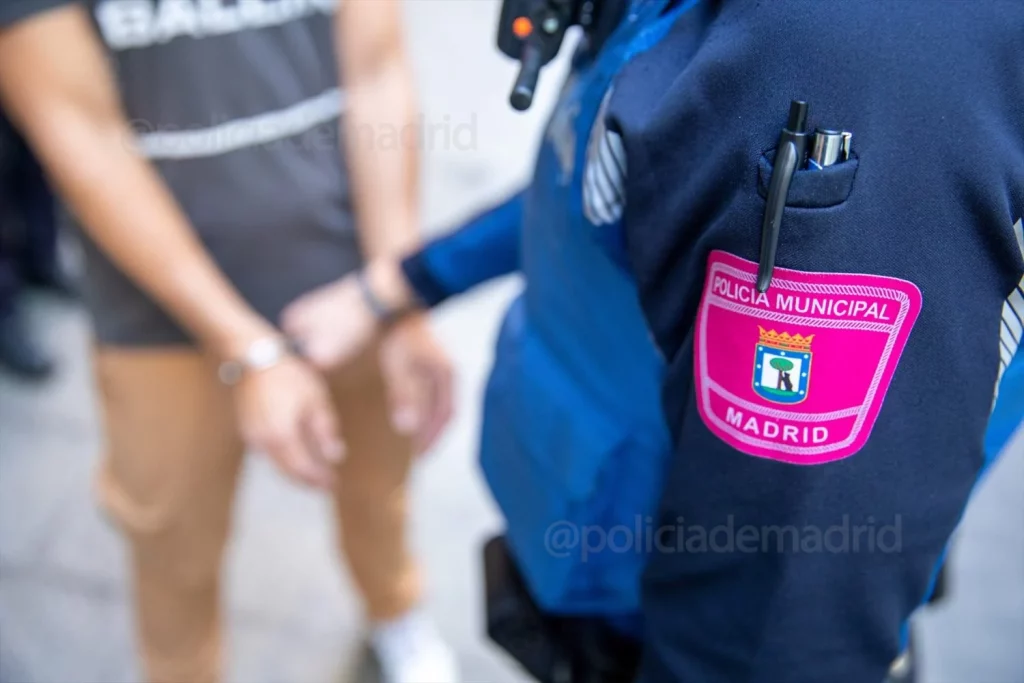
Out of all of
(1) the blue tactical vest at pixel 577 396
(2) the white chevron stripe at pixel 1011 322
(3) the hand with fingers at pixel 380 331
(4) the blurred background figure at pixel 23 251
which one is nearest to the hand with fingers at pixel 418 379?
(3) the hand with fingers at pixel 380 331

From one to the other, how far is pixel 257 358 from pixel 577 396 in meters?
0.48

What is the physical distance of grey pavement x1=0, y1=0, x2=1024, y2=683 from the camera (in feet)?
6.02

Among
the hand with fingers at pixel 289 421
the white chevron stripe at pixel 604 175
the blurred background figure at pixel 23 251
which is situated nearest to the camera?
the white chevron stripe at pixel 604 175

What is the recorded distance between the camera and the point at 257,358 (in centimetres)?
118

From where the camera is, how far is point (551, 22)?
0.82 metres

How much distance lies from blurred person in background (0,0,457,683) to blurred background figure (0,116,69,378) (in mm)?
1125

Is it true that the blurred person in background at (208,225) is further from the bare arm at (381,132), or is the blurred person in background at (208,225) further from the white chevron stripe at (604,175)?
the white chevron stripe at (604,175)

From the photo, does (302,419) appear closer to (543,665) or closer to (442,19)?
(543,665)

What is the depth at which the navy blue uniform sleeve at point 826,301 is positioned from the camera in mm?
568

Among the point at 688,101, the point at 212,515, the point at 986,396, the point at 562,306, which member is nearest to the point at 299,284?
the point at 212,515

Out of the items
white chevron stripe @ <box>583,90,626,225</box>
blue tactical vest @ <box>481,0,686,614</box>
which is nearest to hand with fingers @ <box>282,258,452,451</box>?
blue tactical vest @ <box>481,0,686,614</box>

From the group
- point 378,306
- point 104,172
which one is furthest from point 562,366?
point 104,172

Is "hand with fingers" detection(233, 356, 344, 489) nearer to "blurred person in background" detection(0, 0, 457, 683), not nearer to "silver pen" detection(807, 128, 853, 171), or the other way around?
"blurred person in background" detection(0, 0, 457, 683)

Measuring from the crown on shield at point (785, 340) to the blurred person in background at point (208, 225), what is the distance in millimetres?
697
